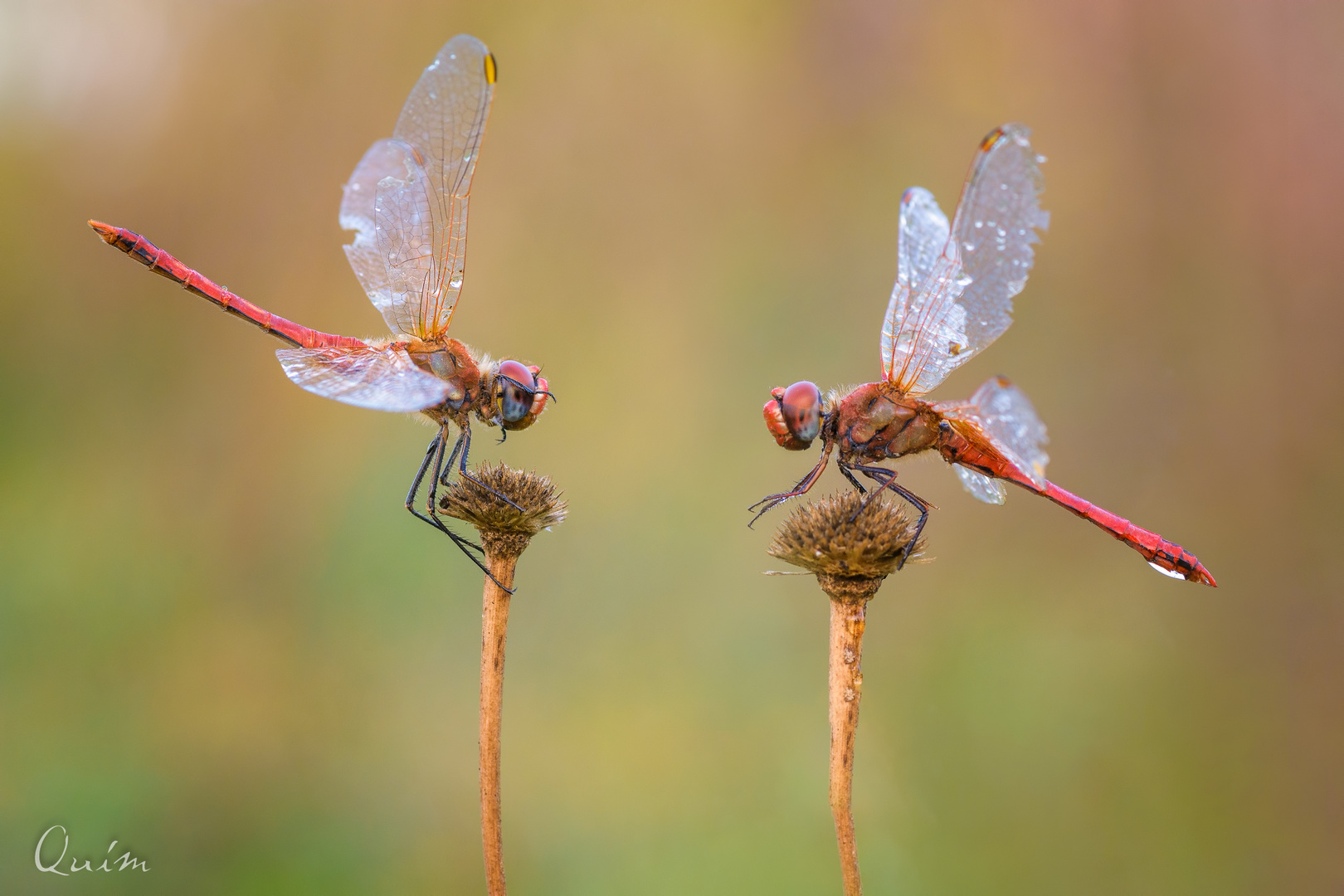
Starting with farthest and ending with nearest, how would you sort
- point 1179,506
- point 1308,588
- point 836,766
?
point 1179,506, point 1308,588, point 836,766

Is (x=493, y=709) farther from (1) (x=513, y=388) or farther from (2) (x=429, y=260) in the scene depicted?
(2) (x=429, y=260)

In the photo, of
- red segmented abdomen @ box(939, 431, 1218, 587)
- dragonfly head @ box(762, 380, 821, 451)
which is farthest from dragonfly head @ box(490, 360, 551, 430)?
red segmented abdomen @ box(939, 431, 1218, 587)

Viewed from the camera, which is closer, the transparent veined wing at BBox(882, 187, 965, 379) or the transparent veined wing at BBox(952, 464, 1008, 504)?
the transparent veined wing at BBox(882, 187, 965, 379)

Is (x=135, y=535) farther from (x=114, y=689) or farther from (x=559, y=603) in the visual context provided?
(x=559, y=603)

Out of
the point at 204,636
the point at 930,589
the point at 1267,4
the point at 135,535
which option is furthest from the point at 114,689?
the point at 1267,4

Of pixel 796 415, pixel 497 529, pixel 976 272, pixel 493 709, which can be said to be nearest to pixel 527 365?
pixel 497 529

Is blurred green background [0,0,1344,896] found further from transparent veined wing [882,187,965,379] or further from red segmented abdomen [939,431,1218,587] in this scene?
transparent veined wing [882,187,965,379]
